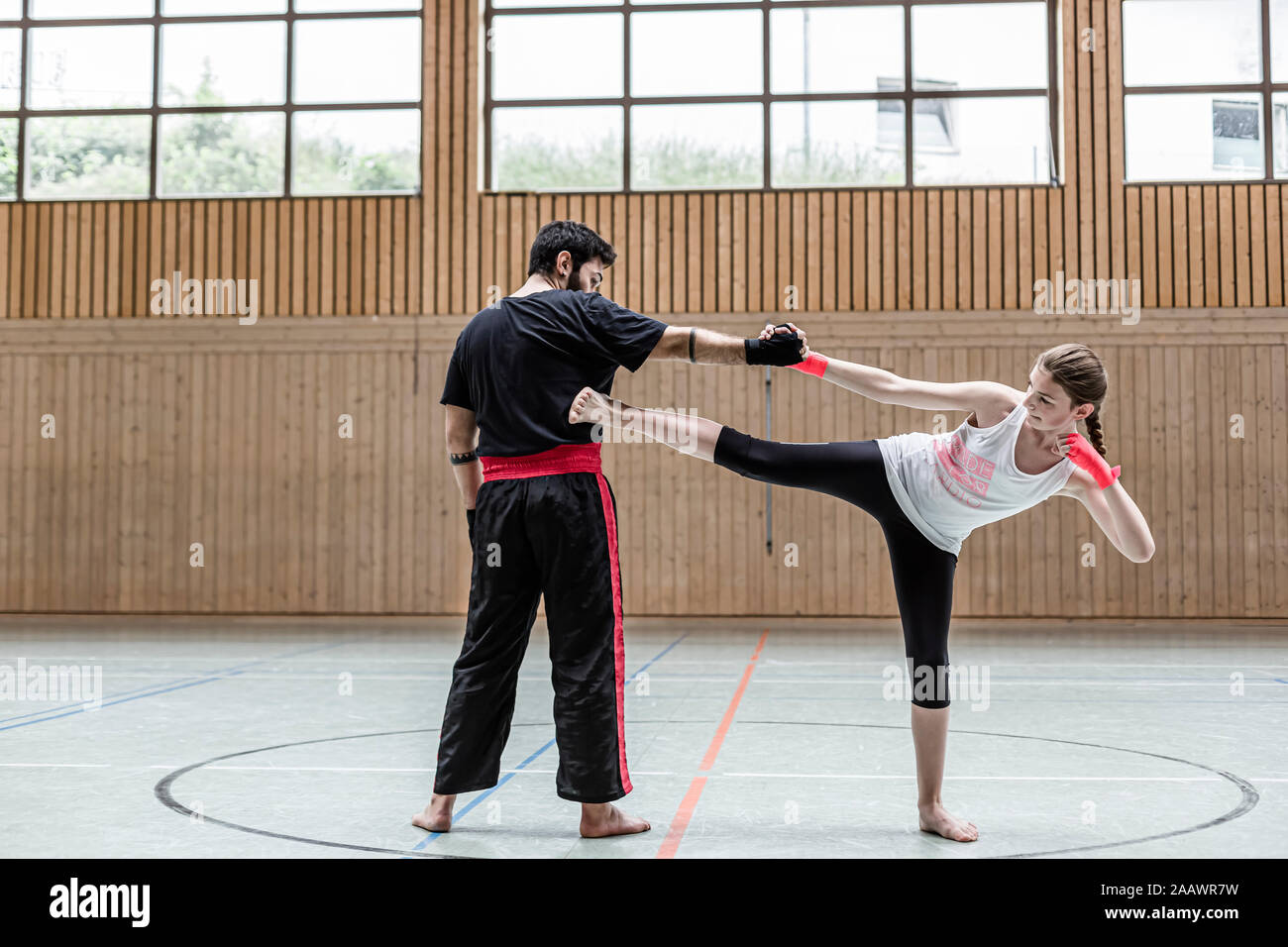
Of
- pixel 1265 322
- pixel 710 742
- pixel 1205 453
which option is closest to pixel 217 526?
pixel 710 742

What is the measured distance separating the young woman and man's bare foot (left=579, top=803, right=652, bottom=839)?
912 mm

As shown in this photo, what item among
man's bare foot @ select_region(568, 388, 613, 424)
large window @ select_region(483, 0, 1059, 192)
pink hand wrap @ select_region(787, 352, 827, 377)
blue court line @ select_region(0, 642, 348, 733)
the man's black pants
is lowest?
blue court line @ select_region(0, 642, 348, 733)

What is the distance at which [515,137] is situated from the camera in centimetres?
1218

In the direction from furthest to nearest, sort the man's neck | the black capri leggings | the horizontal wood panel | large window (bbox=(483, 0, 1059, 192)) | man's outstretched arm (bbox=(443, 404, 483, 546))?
large window (bbox=(483, 0, 1059, 192)), the horizontal wood panel, man's outstretched arm (bbox=(443, 404, 483, 546)), the man's neck, the black capri leggings

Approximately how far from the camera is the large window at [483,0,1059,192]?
461 inches

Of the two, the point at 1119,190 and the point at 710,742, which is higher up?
the point at 1119,190

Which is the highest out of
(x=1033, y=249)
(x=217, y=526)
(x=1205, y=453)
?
(x=1033, y=249)

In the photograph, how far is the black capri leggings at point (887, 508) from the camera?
350 centimetres

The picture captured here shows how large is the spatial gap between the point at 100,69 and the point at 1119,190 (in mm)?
11129

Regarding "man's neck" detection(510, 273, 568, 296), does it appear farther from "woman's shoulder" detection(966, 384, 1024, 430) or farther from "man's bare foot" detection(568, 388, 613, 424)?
"woman's shoulder" detection(966, 384, 1024, 430)

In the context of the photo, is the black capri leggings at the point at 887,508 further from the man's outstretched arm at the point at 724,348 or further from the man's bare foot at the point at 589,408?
the man's bare foot at the point at 589,408

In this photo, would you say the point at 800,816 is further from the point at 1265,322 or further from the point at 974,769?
the point at 1265,322

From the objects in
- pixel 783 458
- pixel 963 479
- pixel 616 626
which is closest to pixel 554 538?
pixel 616 626

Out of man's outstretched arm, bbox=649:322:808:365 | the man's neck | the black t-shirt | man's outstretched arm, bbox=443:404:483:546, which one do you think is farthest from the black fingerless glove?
Result: man's outstretched arm, bbox=443:404:483:546
